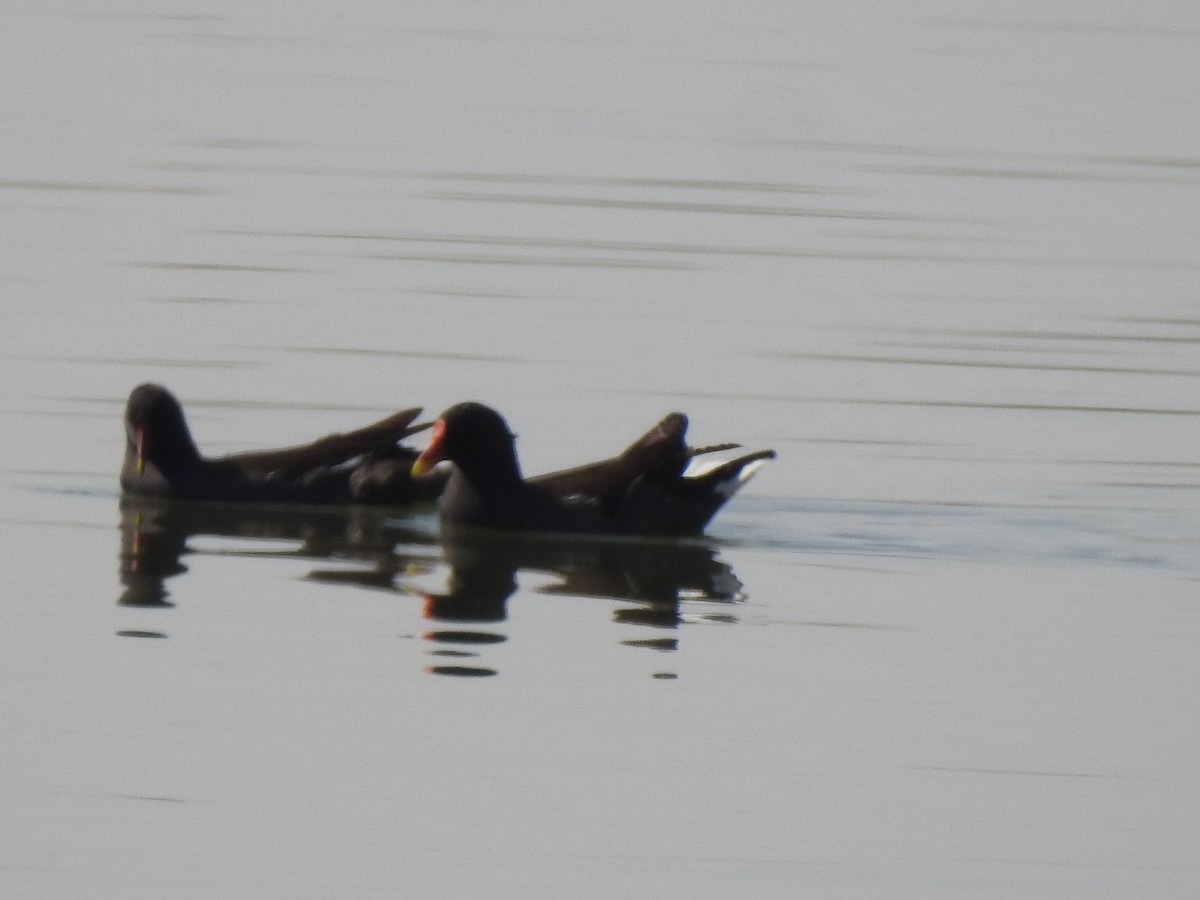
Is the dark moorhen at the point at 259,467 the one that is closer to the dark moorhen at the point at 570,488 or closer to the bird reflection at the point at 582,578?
the dark moorhen at the point at 570,488

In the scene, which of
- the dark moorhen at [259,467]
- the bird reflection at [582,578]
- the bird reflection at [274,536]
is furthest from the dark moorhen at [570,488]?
the dark moorhen at [259,467]

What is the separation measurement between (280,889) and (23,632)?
3.21 meters

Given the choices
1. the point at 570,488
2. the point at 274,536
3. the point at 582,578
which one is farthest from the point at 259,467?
the point at 582,578

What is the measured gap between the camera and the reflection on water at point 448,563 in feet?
40.0

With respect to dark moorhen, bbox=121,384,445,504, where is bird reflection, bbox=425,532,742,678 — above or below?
below

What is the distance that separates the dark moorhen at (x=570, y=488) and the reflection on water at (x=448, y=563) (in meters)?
0.10

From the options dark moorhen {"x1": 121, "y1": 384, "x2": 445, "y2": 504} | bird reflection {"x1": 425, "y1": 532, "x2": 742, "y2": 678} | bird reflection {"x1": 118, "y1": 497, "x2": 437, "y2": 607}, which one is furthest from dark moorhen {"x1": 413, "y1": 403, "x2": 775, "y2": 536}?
dark moorhen {"x1": 121, "y1": 384, "x2": 445, "y2": 504}

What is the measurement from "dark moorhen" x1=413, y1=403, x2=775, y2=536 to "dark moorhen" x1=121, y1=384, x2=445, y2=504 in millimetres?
735

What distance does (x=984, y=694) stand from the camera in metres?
11.0

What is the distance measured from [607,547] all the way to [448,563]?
0.91 metres

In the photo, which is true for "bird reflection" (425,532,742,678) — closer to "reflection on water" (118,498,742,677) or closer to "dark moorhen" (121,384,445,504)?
"reflection on water" (118,498,742,677)

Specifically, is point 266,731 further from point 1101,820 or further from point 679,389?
point 679,389

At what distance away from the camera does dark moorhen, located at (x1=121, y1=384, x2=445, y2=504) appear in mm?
14812

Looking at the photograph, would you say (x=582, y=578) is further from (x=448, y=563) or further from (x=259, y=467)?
(x=259, y=467)
